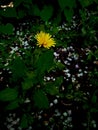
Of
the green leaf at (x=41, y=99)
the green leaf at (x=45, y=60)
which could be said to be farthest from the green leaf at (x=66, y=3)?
the green leaf at (x=41, y=99)

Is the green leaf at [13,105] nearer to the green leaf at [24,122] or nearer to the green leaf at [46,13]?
the green leaf at [24,122]

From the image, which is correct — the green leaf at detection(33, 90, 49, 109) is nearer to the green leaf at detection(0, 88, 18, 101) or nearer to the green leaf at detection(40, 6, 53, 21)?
the green leaf at detection(0, 88, 18, 101)

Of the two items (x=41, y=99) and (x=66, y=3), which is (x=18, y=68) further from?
(x=66, y=3)

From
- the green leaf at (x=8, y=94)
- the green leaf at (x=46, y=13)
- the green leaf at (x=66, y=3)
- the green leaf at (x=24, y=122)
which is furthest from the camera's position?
the green leaf at (x=46, y=13)

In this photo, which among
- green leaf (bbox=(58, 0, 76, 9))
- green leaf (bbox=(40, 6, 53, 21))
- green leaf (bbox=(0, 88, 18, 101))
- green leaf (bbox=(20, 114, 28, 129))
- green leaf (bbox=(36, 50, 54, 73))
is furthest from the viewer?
green leaf (bbox=(40, 6, 53, 21))

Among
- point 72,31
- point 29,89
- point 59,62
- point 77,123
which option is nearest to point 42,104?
point 29,89

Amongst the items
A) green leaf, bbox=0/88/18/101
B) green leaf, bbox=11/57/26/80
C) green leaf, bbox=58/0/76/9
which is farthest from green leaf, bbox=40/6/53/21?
green leaf, bbox=0/88/18/101

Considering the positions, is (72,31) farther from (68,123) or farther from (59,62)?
(68,123)

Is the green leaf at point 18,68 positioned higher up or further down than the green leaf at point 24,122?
higher up
